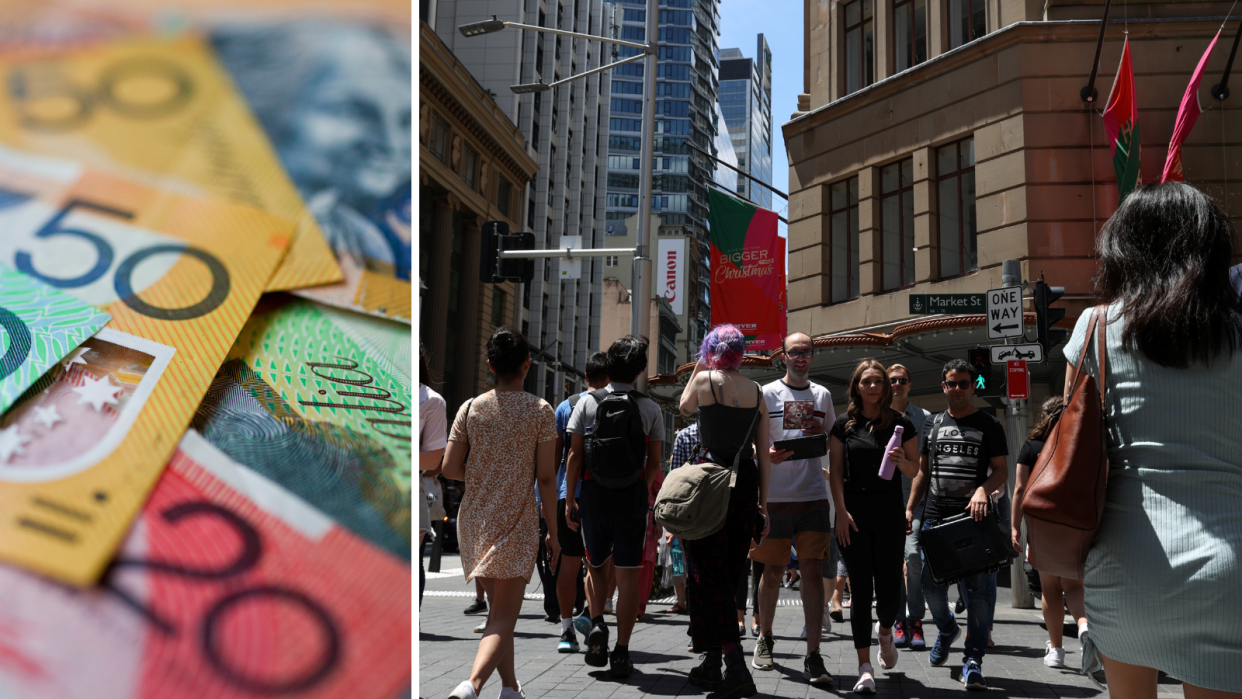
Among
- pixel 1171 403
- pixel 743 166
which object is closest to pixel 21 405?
pixel 1171 403

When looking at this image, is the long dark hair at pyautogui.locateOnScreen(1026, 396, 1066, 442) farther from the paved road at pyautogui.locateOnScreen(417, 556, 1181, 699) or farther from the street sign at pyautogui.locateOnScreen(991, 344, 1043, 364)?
the street sign at pyautogui.locateOnScreen(991, 344, 1043, 364)

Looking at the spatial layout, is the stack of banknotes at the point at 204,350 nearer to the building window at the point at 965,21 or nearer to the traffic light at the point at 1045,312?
the traffic light at the point at 1045,312

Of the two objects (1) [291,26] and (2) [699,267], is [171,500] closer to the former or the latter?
(1) [291,26]

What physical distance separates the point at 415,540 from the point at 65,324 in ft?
1.97

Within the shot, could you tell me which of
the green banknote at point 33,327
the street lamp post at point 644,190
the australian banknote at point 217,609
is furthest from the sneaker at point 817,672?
the street lamp post at point 644,190

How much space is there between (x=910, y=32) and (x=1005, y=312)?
32.2 ft

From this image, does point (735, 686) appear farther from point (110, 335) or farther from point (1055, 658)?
point (110, 335)

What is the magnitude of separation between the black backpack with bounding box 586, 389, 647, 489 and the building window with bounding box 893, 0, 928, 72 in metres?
15.0

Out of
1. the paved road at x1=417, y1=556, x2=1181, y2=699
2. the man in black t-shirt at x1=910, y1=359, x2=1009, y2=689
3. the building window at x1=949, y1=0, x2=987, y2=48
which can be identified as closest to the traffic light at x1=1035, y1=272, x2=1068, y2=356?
the paved road at x1=417, y1=556, x2=1181, y2=699

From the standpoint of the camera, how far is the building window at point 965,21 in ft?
56.0

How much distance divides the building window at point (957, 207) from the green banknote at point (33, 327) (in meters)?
16.5

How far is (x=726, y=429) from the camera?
184 inches

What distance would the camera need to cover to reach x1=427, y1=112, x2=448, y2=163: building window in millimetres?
35031

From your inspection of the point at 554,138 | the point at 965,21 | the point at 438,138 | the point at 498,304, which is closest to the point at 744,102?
the point at 554,138
